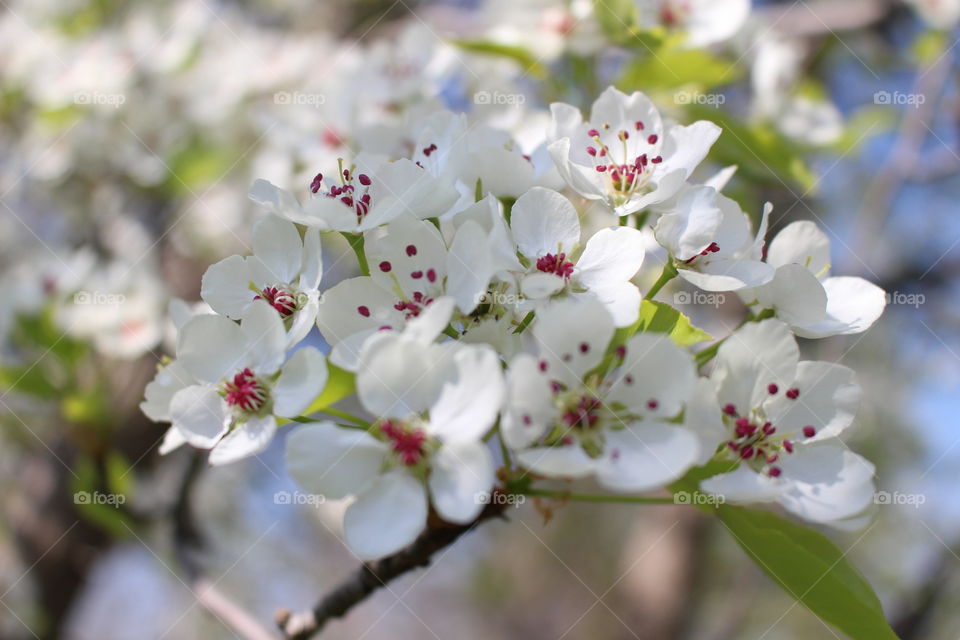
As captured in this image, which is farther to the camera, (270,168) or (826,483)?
(270,168)

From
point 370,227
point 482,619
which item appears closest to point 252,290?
point 370,227

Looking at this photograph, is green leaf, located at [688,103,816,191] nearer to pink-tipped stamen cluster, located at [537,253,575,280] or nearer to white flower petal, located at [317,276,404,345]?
pink-tipped stamen cluster, located at [537,253,575,280]

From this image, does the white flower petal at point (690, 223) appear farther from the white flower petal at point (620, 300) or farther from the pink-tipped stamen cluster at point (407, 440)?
the pink-tipped stamen cluster at point (407, 440)

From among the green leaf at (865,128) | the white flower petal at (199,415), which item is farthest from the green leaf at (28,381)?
the green leaf at (865,128)

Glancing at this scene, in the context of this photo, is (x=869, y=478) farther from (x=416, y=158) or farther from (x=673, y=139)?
(x=416, y=158)

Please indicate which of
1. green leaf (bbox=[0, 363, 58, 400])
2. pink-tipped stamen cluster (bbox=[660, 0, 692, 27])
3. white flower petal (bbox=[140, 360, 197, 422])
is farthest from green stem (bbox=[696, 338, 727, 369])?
green leaf (bbox=[0, 363, 58, 400])

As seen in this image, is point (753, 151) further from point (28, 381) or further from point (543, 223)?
point (28, 381)

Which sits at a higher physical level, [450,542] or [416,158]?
[416,158]

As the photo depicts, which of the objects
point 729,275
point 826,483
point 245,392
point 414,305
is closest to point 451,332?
point 414,305
